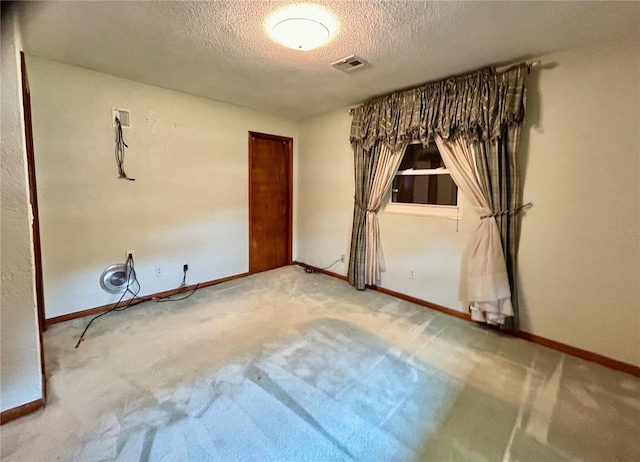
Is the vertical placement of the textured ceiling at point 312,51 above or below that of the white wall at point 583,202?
above

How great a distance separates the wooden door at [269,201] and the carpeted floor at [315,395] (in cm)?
168

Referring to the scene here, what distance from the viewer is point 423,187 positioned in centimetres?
326

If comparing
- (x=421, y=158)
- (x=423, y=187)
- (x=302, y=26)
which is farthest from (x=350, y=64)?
(x=423, y=187)

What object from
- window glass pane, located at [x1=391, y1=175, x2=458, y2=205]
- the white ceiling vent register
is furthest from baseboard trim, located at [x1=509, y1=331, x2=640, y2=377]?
the white ceiling vent register

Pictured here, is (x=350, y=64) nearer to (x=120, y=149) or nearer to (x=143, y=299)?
(x=120, y=149)

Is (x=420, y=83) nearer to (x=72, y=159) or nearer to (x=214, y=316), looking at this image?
(x=214, y=316)

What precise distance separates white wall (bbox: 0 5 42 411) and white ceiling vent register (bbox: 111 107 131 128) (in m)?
1.34

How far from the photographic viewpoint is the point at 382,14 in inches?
70.6

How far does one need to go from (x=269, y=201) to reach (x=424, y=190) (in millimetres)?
2269

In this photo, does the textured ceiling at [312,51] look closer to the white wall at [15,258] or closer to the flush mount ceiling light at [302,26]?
the flush mount ceiling light at [302,26]

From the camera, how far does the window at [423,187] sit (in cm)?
304

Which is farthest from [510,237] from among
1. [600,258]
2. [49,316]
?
[49,316]

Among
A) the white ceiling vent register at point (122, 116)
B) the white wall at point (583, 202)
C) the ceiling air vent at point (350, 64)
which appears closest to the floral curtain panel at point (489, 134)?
the white wall at point (583, 202)

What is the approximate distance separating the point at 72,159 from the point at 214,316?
1939mm
